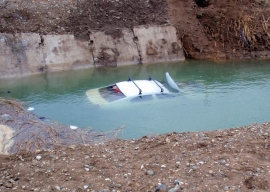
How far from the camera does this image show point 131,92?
11328 mm

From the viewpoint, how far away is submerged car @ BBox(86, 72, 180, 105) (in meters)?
11.1

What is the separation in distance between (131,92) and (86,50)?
4964 mm

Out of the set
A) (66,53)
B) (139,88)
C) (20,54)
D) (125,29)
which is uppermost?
(125,29)

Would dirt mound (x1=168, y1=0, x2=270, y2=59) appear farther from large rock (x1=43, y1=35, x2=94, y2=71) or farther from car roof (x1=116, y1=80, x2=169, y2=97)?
car roof (x1=116, y1=80, x2=169, y2=97)

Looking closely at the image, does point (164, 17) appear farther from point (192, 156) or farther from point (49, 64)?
point (192, 156)

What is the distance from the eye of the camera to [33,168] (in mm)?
5684

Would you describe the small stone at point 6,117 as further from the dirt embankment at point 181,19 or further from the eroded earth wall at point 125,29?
the dirt embankment at point 181,19

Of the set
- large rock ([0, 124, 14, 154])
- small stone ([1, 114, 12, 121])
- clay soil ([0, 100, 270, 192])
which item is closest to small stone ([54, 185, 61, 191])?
clay soil ([0, 100, 270, 192])

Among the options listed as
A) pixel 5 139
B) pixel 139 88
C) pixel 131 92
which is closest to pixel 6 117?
pixel 5 139

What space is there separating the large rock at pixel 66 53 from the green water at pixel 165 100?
0.45m

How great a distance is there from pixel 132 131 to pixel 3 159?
3.94 m

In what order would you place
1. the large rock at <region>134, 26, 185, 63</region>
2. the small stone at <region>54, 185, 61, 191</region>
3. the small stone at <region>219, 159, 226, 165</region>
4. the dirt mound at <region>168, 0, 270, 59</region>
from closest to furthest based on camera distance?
the small stone at <region>54, 185, 61, 191</region> → the small stone at <region>219, 159, 226, 165</region> → the large rock at <region>134, 26, 185, 63</region> → the dirt mound at <region>168, 0, 270, 59</region>

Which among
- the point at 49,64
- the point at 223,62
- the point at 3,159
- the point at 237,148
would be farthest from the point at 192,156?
the point at 223,62

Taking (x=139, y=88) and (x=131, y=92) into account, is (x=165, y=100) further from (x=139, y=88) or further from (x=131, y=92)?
(x=131, y=92)
